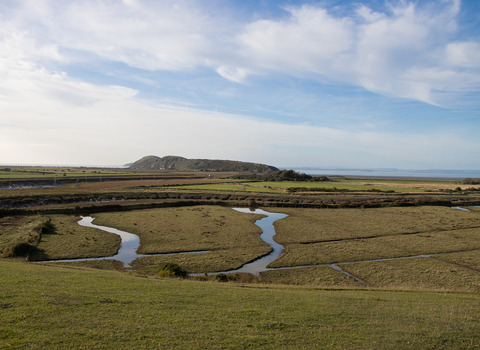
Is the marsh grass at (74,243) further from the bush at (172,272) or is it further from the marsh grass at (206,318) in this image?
the marsh grass at (206,318)

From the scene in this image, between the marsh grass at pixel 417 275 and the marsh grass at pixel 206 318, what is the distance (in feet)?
15.8

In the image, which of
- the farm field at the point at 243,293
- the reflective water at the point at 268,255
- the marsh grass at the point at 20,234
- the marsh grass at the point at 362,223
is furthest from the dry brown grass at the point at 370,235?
the marsh grass at the point at 20,234

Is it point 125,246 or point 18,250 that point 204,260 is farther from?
point 18,250

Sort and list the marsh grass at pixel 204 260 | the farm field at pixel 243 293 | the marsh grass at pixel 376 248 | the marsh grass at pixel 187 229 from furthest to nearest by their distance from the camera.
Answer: the marsh grass at pixel 187 229 → the marsh grass at pixel 376 248 → the marsh grass at pixel 204 260 → the farm field at pixel 243 293

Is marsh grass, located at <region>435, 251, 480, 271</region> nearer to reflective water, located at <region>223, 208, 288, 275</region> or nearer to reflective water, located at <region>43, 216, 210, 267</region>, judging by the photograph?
reflective water, located at <region>223, 208, 288, 275</region>

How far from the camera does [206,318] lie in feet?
32.6

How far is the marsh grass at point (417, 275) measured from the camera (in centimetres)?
1842

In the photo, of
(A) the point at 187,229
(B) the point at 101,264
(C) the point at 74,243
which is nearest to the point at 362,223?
(A) the point at 187,229

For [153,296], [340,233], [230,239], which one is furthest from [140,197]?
[153,296]

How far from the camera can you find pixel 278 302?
12.5m

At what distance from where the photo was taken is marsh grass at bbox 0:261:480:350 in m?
8.07

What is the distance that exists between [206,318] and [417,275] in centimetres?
1846

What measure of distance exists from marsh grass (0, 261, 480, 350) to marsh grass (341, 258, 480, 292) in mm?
4804

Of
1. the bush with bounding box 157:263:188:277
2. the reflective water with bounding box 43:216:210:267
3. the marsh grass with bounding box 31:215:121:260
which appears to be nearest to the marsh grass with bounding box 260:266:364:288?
the bush with bounding box 157:263:188:277
